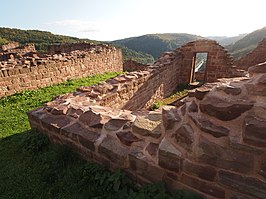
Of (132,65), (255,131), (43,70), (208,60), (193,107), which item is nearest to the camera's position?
(255,131)

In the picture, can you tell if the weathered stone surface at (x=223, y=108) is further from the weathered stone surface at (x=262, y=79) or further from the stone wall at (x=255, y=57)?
the stone wall at (x=255, y=57)

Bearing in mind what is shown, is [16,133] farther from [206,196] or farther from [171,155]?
[206,196]

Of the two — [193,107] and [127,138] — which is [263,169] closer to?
[193,107]

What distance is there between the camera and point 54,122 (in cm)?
347

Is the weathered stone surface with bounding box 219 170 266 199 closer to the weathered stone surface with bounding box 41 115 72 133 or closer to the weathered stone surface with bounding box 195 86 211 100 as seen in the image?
the weathered stone surface with bounding box 195 86 211 100

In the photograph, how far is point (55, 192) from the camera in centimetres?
270

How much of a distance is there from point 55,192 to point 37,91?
19.4 ft

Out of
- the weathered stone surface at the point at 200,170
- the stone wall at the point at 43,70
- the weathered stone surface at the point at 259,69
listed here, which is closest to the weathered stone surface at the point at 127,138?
the weathered stone surface at the point at 200,170

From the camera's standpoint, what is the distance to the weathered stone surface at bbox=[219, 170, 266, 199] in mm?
1728

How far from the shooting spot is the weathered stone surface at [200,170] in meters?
1.96

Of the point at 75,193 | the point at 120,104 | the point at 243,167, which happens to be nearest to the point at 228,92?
the point at 243,167

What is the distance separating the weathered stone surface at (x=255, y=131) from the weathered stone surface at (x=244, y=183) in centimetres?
35

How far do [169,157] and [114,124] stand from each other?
1.02 meters

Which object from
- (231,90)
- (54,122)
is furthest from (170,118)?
(54,122)
